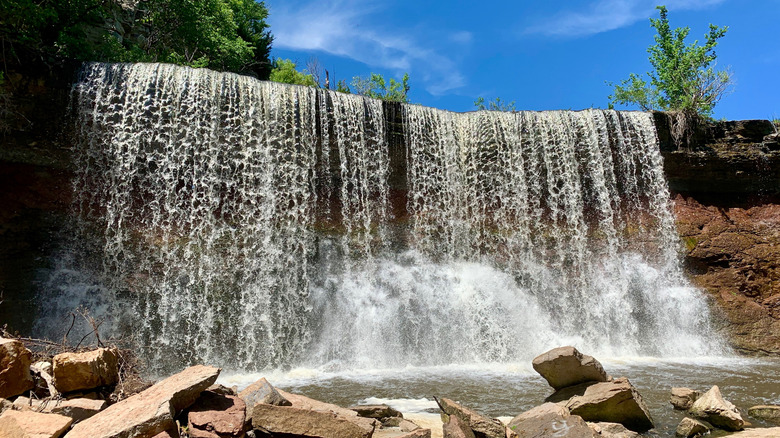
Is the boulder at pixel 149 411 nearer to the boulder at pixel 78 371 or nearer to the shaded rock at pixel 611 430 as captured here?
the boulder at pixel 78 371

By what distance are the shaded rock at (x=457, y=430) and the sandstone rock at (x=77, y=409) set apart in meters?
2.75

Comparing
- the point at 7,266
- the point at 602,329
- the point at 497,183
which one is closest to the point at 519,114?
the point at 497,183

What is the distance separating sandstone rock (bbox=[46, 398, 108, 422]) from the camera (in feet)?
12.5

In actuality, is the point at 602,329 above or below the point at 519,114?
below

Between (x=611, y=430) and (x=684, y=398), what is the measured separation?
1800mm

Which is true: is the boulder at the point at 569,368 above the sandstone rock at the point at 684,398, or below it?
above

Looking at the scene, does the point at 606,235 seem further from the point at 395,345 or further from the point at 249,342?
the point at 249,342

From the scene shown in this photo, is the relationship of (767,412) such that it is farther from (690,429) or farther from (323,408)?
(323,408)

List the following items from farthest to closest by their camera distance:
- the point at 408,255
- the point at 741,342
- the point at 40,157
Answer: the point at 408,255, the point at 741,342, the point at 40,157

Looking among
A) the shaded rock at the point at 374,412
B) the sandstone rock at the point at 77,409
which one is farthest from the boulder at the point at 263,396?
the sandstone rock at the point at 77,409

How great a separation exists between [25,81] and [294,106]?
5.74 meters

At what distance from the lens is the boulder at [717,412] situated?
218 inches

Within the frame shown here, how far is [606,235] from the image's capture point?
14.2m

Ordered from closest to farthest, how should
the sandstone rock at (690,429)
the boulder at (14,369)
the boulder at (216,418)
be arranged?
the boulder at (216,418), the boulder at (14,369), the sandstone rock at (690,429)
